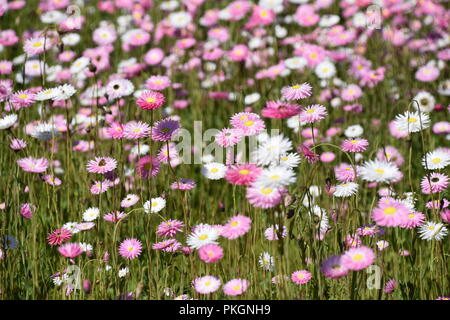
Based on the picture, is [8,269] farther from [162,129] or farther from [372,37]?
[372,37]

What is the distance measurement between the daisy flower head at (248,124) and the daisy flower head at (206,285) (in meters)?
0.41

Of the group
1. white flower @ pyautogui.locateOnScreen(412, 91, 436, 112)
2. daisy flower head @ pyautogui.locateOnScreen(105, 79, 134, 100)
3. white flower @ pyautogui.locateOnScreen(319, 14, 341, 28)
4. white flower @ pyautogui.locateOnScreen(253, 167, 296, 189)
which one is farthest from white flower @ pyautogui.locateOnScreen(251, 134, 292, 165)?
white flower @ pyautogui.locateOnScreen(319, 14, 341, 28)

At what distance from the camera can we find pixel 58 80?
327 centimetres

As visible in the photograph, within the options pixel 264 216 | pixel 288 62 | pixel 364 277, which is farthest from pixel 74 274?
pixel 288 62

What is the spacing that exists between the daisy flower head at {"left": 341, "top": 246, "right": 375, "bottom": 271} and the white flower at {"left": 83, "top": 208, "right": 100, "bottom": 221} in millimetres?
951

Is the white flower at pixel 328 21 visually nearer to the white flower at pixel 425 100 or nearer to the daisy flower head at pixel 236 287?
the white flower at pixel 425 100

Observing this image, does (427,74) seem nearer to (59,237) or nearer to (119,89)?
(119,89)

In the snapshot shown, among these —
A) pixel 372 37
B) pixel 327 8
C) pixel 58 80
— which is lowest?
pixel 58 80

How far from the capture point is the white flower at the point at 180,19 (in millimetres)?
4109

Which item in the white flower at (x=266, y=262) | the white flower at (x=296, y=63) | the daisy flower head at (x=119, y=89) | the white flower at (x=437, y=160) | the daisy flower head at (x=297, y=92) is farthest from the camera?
the white flower at (x=296, y=63)

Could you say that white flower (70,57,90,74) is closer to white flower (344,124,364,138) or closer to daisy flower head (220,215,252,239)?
white flower (344,124,364,138)

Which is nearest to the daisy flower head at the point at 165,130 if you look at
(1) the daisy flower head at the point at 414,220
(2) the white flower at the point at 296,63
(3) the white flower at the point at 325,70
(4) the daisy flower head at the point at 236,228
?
(4) the daisy flower head at the point at 236,228

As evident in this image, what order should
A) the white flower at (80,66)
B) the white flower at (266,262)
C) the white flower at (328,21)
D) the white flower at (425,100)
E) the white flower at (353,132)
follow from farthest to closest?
the white flower at (328,21) → the white flower at (80,66) → the white flower at (425,100) → the white flower at (353,132) → the white flower at (266,262)

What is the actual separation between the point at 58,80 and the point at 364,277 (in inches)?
85.6
